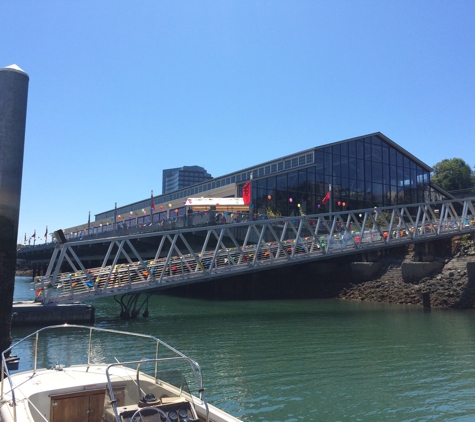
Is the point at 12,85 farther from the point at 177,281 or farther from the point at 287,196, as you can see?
the point at 287,196

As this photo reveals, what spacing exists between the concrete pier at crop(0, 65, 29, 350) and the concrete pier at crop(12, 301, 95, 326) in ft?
35.5

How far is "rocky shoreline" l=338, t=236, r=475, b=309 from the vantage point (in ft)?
125

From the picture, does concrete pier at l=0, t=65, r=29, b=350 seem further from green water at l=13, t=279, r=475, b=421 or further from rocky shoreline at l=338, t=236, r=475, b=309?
rocky shoreline at l=338, t=236, r=475, b=309

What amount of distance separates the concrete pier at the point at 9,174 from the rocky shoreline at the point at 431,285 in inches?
1250

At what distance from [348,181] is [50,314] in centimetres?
4176

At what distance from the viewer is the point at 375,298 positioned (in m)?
43.0

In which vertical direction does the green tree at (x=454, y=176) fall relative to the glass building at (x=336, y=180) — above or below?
above

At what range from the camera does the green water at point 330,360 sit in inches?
499

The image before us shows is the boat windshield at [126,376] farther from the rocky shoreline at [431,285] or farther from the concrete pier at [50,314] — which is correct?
the rocky shoreline at [431,285]

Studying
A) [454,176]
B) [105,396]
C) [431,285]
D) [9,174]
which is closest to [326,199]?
[431,285]

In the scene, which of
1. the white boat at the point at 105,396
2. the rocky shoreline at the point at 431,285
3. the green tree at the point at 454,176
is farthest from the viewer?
the green tree at the point at 454,176

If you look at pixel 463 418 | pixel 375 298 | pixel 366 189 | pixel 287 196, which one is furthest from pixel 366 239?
pixel 463 418

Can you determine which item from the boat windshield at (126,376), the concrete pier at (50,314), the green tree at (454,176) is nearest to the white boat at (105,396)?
the boat windshield at (126,376)

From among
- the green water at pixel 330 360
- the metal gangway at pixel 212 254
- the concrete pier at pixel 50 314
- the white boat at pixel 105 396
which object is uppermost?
the metal gangway at pixel 212 254
